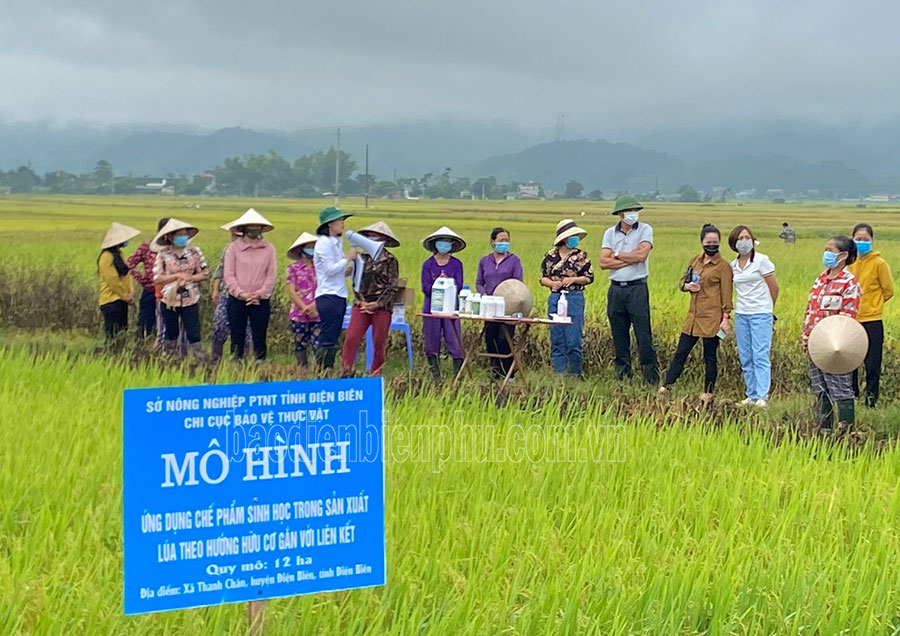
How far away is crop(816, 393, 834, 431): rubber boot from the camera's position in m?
6.67

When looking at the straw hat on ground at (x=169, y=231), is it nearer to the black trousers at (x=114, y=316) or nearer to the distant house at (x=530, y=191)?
the black trousers at (x=114, y=316)

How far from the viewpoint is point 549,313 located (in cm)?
859

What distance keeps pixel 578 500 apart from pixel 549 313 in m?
4.59

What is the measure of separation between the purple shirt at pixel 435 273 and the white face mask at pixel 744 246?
2.48m

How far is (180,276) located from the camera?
28.4ft

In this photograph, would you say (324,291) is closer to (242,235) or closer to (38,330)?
(242,235)

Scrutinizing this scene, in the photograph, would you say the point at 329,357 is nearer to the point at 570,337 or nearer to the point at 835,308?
the point at 570,337

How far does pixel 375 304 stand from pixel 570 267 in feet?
6.21

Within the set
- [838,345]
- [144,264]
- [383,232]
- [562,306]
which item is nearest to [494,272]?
[562,306]

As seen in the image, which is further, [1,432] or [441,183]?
[441,183]

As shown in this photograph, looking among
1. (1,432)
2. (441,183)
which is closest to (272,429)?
(1,432)

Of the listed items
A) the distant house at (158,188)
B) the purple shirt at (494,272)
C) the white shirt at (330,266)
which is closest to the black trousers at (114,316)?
the white shirt at (330,266)

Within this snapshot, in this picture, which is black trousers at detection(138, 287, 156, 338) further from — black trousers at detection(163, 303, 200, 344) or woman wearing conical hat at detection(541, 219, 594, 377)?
woman wearing conical hat at detection(541, 219, 594, 377)

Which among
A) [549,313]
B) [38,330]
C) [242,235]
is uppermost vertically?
[242,235]
